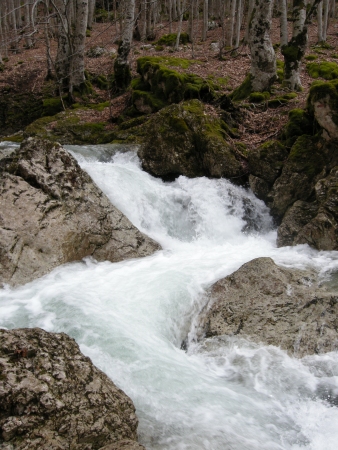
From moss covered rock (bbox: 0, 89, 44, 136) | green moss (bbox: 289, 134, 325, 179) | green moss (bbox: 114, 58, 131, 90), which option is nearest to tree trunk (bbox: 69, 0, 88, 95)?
green moss (bbox: 114, 58, 131, 90)

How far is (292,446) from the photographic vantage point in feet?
12.0

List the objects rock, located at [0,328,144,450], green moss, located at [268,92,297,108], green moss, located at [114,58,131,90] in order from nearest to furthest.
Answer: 1. rock, located at [0,328,144,450]
2. green moss, located at [268,92,297,108]
3. green moss, located at [114,58,131,90]

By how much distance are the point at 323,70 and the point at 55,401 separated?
1692cm

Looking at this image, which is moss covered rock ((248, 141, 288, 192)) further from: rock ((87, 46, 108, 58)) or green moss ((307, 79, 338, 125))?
rock ((87, 46, 108, 58))

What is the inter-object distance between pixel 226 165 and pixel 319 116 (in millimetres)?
2615

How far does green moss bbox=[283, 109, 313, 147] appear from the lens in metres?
9.82

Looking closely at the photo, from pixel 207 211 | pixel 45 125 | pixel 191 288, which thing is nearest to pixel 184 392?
pixel 191 288

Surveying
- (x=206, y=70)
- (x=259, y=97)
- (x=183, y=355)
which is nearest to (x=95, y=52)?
(x=206, y=70)

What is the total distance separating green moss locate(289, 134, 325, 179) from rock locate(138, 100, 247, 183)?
1507 millimetres

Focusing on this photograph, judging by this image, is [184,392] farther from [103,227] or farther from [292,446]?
[103,227]

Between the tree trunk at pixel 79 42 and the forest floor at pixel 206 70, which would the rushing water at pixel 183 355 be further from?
the tree trunk at pixel 79 42

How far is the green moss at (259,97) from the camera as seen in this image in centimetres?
1338

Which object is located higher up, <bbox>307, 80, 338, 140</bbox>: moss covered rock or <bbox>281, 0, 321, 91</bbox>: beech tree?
<bbox>281, 0, 321, 91</bbox>: beech tree

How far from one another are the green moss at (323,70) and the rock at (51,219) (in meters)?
12.2
